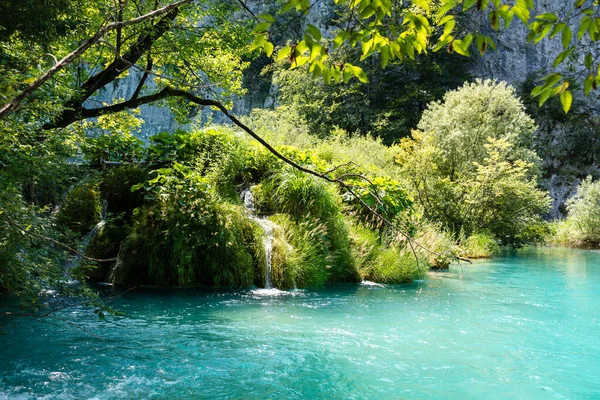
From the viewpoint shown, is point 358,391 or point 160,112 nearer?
point 358,391

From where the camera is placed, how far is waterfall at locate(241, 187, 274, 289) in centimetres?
835

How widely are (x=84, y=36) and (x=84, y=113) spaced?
1.00 meters

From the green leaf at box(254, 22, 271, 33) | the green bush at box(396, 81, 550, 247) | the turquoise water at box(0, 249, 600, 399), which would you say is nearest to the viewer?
the green leaf at box(254, 22, 271, 33)

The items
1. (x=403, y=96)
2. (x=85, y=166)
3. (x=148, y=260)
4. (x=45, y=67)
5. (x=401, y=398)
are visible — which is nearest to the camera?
(x=401, y=398)

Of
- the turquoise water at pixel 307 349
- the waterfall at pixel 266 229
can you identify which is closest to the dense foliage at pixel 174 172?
the waterfall at pixel 266 229

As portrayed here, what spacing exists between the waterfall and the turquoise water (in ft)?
1.76

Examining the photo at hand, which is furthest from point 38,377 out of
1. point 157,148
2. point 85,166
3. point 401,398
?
point 157,148

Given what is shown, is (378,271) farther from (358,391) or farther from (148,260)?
(358,391)

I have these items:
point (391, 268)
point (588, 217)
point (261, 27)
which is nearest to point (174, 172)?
point (391, 268)

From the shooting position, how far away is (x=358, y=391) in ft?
13.1

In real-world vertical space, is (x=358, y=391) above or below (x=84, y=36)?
below

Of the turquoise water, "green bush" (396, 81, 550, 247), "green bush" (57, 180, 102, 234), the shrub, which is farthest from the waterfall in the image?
the shrub

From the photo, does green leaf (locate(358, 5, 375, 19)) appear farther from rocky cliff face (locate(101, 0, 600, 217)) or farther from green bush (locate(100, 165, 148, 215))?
rocky cliff face (locate(101, 0, 600, 217))

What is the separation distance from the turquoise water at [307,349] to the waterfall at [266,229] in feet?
1.76
